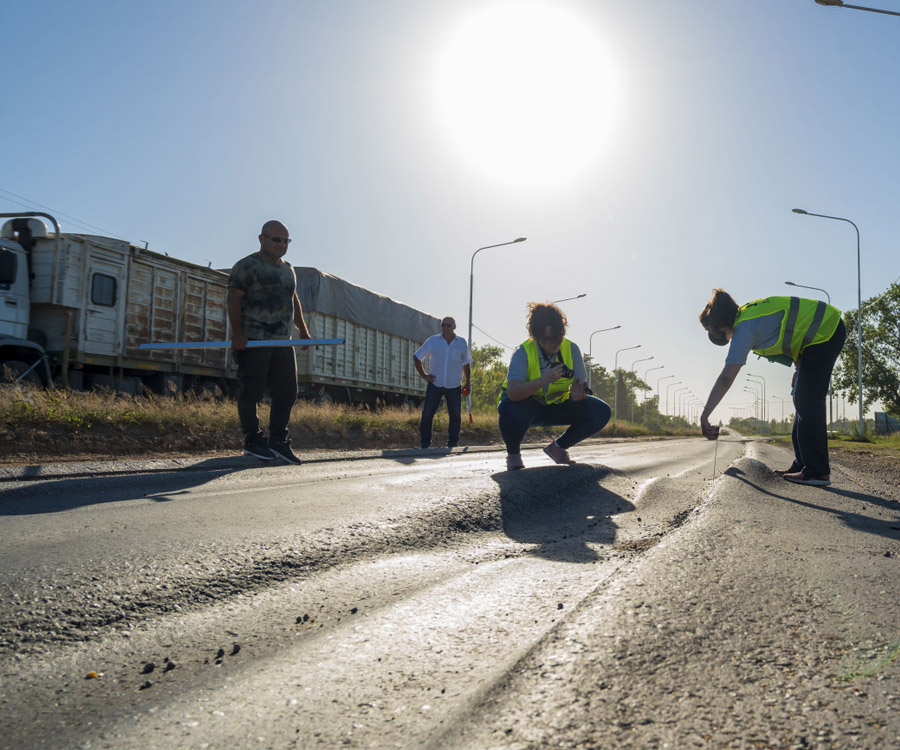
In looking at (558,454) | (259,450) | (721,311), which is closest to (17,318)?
(259,450)

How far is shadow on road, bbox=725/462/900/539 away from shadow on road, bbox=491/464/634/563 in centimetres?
80

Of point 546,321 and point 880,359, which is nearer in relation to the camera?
point 546,321

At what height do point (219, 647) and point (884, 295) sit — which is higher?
point (884, 295)

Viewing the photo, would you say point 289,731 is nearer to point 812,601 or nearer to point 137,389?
point 812,601

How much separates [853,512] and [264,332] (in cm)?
418

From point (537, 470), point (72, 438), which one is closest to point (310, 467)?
point (537, 470)

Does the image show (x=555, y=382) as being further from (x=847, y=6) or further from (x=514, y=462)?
(x=847, y=6)

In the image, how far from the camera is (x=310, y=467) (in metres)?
5.20

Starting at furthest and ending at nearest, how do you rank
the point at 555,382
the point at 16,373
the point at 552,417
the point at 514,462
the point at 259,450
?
the point at 16,373, the point at 259,450, the point at 552,417, the point at 555,382, the point at 514,462

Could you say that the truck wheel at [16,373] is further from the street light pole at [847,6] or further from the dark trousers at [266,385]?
the street light pole at [847,6]

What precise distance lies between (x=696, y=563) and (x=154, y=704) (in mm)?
1278

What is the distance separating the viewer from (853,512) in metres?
2.95

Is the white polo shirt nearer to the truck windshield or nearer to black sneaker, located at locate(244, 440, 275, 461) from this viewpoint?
black sneaker, located at locate(244, 440, 275, 461)

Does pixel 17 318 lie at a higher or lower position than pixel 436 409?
higher
